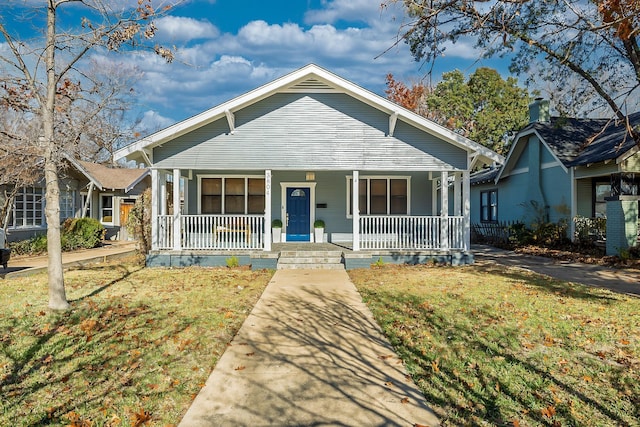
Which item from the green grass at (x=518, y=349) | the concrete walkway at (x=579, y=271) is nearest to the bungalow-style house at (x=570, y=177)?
the concrete walkway at (x=579, y=271)

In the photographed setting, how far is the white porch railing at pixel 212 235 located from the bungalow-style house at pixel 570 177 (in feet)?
32.4

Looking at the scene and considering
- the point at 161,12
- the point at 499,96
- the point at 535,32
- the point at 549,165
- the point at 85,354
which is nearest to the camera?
the point at 85,354

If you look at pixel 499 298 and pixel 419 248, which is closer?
pixel 499 298

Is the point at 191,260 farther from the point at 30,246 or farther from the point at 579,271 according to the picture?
the point at 579,271

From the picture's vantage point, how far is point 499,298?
25.2 feet

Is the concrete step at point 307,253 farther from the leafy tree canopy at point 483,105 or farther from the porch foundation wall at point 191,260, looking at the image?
the leafy tree canopy at point 483,105

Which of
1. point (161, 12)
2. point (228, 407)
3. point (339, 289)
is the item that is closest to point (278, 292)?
point (339, 289)

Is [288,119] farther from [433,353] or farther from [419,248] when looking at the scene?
[433,353]

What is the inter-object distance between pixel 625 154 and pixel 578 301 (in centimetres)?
818

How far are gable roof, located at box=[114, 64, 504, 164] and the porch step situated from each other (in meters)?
4.25

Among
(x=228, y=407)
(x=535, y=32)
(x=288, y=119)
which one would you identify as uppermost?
(x=535, y=32)

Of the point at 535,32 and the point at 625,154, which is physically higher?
the point at 535,32

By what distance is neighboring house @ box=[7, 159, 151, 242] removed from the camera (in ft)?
55.3

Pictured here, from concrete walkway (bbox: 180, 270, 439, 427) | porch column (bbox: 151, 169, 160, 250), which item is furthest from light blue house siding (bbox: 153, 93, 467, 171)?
concrete walkway (bbox: 180, 270, 439, 427)
